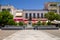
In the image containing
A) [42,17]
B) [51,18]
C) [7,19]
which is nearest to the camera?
[7,19]

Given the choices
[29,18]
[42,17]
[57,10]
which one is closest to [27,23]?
[29,18]

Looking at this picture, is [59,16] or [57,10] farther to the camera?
[57,10]

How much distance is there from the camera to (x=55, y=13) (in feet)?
258

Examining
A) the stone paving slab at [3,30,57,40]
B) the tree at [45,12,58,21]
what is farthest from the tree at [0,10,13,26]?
the stone paving slab at [3,30,57,40]

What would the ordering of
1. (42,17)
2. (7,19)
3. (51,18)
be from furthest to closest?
(42,17), (51,18), (7,19)

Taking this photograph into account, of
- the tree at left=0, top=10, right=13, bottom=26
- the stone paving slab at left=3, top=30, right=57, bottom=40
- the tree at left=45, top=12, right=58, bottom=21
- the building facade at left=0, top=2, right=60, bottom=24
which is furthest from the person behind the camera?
the building facade at left=0, top=2, right=60, bottom=24

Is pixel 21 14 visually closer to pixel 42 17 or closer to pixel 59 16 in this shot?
pixel 42 17

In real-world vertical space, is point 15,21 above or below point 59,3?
below

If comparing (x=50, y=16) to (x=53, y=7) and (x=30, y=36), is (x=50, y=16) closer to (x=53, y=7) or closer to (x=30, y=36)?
(x=53, y=7)

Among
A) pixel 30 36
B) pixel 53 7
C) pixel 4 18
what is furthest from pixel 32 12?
pixel 30 36

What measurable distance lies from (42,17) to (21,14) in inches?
360

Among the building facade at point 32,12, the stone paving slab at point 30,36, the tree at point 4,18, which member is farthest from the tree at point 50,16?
the stone paving slab at point 30,36

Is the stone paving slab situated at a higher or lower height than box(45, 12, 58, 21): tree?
higher

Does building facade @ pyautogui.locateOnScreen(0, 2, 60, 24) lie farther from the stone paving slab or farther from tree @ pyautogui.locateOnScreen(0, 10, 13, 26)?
the stone paving slab
